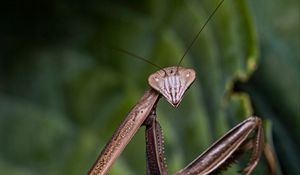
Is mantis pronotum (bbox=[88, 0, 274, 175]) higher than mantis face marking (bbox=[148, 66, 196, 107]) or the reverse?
the reverse

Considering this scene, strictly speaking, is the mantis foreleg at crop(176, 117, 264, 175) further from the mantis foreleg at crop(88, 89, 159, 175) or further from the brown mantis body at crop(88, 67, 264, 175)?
the mantis foreleg at crop(88, 89, 159, 175)

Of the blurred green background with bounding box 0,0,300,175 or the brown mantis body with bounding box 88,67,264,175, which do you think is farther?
the blurred green background with bounding box 0,0,300,175

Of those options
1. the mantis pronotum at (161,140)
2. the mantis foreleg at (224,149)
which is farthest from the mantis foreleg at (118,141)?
the mantis foreleg at (224,149)

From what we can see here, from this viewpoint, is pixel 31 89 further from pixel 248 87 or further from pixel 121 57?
pixel 248 87

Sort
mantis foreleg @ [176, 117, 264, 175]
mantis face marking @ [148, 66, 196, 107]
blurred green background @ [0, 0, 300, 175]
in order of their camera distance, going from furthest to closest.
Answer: blurred green background @ [0, 0, 300, 175]
mantis foreleg @ [176, 117, 264, 175]
mantis face marking @ [148, 66, 196, 107]

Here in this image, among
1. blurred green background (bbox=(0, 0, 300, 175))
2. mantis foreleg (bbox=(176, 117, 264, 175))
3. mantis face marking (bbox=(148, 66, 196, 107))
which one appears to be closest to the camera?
mantis face marking (bbox=(148, 66, 196, 107))

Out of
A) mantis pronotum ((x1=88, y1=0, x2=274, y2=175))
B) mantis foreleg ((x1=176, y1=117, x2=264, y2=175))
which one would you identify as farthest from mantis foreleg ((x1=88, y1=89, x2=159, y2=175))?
mantis foreleg ((x1=176, y1=117, x2=264, y2=175))

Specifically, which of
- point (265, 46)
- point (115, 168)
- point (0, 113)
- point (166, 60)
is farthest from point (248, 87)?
point (0, 113)
